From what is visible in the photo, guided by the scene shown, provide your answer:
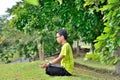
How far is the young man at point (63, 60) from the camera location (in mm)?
8312

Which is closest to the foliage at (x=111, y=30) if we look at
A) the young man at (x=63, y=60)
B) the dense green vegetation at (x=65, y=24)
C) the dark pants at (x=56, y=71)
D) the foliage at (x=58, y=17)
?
the dense green vegetation at (x=65, y=24)

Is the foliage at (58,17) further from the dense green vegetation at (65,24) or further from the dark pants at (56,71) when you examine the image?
the dark pants at (56,71)

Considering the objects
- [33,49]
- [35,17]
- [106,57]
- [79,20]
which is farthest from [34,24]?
[33,49]

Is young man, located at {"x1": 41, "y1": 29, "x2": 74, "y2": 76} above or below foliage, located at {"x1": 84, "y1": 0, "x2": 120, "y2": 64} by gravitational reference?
below

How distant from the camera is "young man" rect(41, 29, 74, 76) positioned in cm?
831


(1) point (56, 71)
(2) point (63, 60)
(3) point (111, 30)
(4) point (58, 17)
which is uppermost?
(4) point (58, 17)

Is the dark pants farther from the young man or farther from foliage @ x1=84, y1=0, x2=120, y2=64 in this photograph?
foliage @ x1=84, y1=0, x2=120, y2=64

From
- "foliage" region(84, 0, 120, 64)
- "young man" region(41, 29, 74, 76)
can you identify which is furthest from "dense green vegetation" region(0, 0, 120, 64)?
"young man" region(41, 29, 74, 76)

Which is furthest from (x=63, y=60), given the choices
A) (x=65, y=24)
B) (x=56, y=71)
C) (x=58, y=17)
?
(x=65, y=24)

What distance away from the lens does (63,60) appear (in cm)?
856

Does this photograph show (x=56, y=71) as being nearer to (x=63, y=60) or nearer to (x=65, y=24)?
(x=63, y=60)

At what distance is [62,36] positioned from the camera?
829cm

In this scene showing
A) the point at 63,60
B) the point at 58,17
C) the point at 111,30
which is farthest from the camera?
the point at 58,17

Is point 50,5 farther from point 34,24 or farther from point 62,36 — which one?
point 62,36
